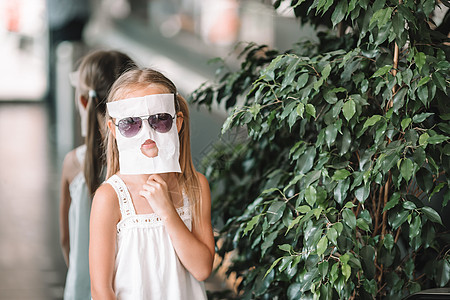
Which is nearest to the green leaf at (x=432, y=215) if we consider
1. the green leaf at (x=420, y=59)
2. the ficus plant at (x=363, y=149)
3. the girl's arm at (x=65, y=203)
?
the ficus plant at (x=363, y=149)

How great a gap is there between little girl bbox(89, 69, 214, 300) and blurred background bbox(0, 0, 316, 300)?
145 cm

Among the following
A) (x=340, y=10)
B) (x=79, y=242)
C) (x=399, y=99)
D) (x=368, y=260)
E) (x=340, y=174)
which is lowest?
(x=79, y=242)

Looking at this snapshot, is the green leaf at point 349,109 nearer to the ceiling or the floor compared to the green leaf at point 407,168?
nearer to the ceiling

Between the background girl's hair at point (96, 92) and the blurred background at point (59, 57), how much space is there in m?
0.90

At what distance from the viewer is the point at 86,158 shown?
221 centimetres

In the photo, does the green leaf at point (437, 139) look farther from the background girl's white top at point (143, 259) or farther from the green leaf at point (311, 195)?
the background girl's white top at point (143, 259)

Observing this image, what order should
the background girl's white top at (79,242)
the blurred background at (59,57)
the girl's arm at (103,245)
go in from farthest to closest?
the blurred background at (59,57)
the background girl's white top at (79,242)
the girl's arm at (103,245)

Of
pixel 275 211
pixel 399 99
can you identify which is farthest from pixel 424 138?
pixel 275 211

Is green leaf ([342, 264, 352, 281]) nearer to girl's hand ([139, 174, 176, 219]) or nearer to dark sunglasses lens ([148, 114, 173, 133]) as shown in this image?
girl's hand ([139, 174, 176, 219])

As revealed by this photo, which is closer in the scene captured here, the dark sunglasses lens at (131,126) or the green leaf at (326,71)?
the dark sunglasses lens at (131,126)

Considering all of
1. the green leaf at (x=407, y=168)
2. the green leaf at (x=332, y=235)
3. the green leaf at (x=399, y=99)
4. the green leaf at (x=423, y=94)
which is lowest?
the green leaf at (x=332, y=235)

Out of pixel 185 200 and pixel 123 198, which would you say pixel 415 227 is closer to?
pixel 185 200

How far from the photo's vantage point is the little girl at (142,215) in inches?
60.7

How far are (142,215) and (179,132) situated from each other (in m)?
0.26
